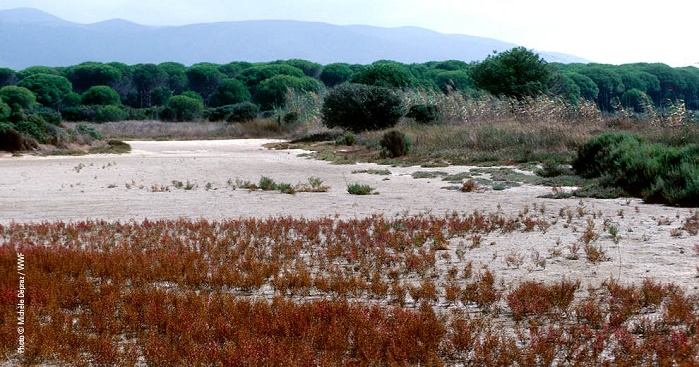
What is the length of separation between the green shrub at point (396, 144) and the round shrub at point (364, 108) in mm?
11838

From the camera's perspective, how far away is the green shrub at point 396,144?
89.1 feet

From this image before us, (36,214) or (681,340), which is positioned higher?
(681,340)

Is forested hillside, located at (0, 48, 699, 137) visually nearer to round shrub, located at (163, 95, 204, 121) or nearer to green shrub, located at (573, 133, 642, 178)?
round shrub, located at (163, 95, 204, 121)

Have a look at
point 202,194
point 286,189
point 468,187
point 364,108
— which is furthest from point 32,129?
point 468,187

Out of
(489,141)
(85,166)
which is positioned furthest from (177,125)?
(489,141)

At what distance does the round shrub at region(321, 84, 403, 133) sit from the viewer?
39312 mm

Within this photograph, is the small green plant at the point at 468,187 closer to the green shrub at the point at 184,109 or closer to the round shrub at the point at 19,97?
the green shrub at the point at 184,109

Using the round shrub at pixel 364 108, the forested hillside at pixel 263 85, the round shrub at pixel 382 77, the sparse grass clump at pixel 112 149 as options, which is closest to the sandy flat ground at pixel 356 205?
the sparse grass clump at pixel 112 149

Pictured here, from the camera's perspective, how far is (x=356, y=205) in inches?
585

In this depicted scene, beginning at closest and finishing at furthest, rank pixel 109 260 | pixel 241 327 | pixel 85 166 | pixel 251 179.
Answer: pixel 241 327
pixel 109 260
pixel 251 179
pixel 85 166

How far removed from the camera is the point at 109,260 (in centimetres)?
878

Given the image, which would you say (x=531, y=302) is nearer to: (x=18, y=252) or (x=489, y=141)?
(x=18, y=252)

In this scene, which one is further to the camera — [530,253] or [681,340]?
[530,253]

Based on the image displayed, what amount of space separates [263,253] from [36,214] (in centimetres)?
641
